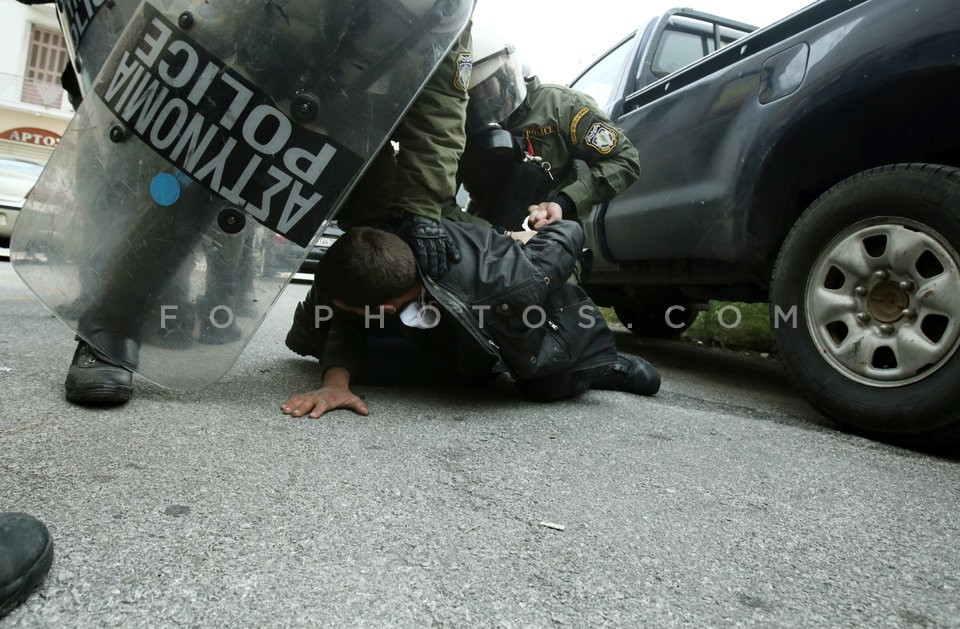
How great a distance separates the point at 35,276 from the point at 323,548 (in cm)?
112

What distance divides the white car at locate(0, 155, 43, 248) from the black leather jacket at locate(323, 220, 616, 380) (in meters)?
6.66

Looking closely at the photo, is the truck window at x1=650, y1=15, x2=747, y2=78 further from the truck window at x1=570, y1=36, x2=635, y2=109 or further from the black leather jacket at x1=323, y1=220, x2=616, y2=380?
the black leather jacket at x1=323, y1=220, x2=616, y2=380

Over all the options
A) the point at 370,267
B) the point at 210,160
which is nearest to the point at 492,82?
the point at 370,267

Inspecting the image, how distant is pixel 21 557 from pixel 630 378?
76.2 inches

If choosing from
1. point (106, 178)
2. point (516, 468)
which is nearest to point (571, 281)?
point (516, 468)

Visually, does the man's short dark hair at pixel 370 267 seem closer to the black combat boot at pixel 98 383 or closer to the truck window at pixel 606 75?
the black combat boot at pixel 98 383

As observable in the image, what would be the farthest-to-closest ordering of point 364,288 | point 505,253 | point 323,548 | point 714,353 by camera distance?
point 714,353 < point 505,253 < point 364,288 < point 323,548

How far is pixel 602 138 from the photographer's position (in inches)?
99.3

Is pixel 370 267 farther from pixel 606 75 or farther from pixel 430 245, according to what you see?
pixel 606 75

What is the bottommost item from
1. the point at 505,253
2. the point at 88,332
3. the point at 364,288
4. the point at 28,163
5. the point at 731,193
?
the point at 28,163

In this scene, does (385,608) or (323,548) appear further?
(323,548)

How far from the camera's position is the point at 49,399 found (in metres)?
1.59

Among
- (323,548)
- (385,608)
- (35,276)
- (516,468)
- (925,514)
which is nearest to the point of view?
(385,608)

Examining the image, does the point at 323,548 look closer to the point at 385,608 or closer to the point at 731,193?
the point at 385,608
